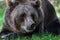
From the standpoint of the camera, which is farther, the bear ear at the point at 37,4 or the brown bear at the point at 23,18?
the bear ear at the point at 37,4

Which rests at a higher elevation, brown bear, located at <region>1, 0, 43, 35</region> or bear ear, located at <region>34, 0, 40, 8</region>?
bear ear, located at <region>34, 0, 40, 8</region>

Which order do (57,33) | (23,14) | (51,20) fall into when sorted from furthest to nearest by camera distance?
(51,20), (57,33), (23,14)

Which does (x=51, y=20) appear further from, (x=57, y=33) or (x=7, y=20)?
(x=7, y=20)

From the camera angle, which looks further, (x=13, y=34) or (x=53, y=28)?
(x=53, y=28)

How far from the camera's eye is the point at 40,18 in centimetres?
743

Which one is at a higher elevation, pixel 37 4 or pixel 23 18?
Answer: pixel 37 4

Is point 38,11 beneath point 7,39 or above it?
above

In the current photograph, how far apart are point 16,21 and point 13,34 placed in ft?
1.46

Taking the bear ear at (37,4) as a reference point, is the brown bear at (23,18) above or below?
below

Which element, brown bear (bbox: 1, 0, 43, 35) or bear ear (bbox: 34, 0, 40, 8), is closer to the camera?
brown bear (bbox: 1, 0, 43, 35)

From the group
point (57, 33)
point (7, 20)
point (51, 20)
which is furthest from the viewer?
point (51, 20)

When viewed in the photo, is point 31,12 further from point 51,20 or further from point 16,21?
point 51,20

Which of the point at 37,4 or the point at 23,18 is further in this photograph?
the point at 37,4

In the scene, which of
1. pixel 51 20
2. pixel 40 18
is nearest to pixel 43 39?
pixel 40 18
